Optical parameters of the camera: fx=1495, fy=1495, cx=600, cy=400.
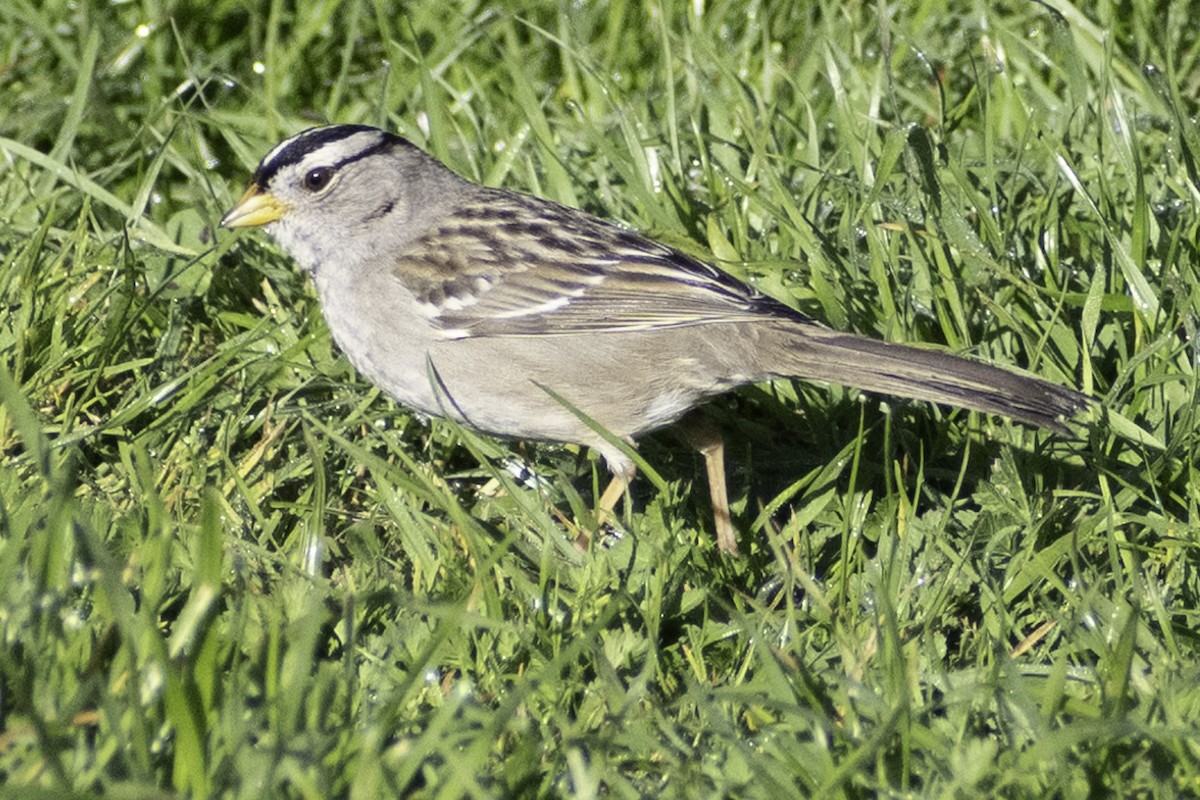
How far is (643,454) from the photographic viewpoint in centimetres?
454


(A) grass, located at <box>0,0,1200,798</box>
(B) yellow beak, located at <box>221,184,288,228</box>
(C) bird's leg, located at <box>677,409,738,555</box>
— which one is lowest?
(C) bird's leg, located at <box>677,409,738,555</box>

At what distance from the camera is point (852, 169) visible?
4539mm

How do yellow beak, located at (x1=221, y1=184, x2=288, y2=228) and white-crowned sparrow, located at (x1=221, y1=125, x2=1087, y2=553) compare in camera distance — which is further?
yellow beak, located at (x1=221, y1=184, x2=288, y2=228)

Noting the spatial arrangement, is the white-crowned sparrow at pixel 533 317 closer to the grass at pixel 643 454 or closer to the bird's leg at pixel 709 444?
the bird's leg at pixel 709 444

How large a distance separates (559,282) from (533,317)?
121 millimetres

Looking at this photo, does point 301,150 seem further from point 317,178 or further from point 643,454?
point 643,454

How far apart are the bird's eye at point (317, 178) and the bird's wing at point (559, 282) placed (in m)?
0.33

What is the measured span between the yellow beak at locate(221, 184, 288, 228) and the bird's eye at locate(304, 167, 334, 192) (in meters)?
0.09

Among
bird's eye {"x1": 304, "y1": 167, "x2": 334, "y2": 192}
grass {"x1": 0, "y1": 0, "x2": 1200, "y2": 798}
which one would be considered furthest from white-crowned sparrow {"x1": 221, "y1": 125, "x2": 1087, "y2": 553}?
grass {"x1": 0, "y1": 0, "x2": 1200, "y2": 798}

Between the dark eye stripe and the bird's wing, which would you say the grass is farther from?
the dark eye stripe

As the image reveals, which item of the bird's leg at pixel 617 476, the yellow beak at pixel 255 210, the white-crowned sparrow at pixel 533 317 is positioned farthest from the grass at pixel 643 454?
the yellow beak at pixel 255 210

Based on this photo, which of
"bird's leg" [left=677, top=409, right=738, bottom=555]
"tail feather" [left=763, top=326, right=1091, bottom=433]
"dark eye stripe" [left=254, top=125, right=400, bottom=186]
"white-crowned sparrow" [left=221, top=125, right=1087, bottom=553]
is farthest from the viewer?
"dark eye stripe" [left=254, top=125, right=400, bottom=186]

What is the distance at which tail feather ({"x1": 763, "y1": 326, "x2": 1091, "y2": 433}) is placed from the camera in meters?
3.42

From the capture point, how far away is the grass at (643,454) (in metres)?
2.63
